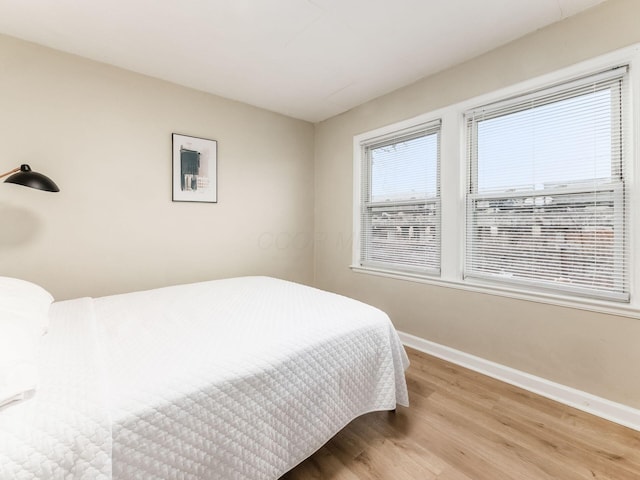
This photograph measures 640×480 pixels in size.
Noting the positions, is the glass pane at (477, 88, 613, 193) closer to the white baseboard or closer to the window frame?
the window frame

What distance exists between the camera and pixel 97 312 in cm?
163

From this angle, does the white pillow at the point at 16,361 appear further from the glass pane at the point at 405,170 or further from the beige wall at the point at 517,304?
the glass pane at the point at 405,170

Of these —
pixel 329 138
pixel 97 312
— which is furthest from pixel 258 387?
pixel 329 138

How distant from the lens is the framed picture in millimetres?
2580

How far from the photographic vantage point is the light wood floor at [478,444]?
1.31 m

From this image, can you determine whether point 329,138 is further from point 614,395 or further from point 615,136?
point 614,395

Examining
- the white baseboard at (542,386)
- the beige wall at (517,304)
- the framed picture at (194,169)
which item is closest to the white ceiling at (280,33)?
the beige wall at (517,304)

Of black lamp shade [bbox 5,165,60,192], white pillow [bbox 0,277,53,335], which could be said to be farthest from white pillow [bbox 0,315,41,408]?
black lamp shade [bbox 5,165,60,192]

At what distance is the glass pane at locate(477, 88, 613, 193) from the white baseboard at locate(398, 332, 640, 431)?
1.29 metres

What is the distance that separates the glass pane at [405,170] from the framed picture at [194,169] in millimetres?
1613

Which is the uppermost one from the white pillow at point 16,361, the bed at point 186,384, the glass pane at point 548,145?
the glass pane at point 548,145

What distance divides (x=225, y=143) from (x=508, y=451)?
10.2 feet

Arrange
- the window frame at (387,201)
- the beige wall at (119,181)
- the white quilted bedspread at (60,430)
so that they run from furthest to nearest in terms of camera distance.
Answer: the window frame at (387,201) < the beige wall at (119,181) < the white quilted bedspread at (60,430)

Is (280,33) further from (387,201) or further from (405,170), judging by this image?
(387,201)
